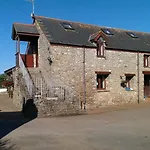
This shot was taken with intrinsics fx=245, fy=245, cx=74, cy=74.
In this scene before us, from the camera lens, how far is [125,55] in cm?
2439

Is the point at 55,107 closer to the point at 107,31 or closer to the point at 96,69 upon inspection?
the point at 96,69

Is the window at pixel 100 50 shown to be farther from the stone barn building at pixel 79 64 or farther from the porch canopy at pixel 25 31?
the porch canopy at pixel 25 31

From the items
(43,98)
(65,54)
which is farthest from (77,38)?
(43,98)

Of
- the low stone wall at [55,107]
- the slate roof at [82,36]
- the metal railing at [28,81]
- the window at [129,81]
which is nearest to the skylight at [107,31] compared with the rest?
the slate roof at [82,36]

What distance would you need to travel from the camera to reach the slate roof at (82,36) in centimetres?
2180

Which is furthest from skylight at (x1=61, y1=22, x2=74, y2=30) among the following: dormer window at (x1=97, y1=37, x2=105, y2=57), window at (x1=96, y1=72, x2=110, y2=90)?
A: window at (x1=96, y1=72, x2=110, y2=90)

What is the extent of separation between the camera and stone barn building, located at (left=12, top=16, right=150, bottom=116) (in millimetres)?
20469

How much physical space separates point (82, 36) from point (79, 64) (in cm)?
334

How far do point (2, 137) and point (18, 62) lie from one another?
13.2m

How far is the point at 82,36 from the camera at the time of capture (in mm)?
23578

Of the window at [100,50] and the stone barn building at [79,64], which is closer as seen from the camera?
the stone barn building at [79,64]

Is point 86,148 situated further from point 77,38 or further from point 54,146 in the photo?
point 77,38

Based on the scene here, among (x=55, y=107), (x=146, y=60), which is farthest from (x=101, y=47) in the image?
(x=55, y=107)

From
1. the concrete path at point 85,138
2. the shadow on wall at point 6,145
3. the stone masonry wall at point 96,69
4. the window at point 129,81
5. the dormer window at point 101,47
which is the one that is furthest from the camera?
the window at point 129,81
